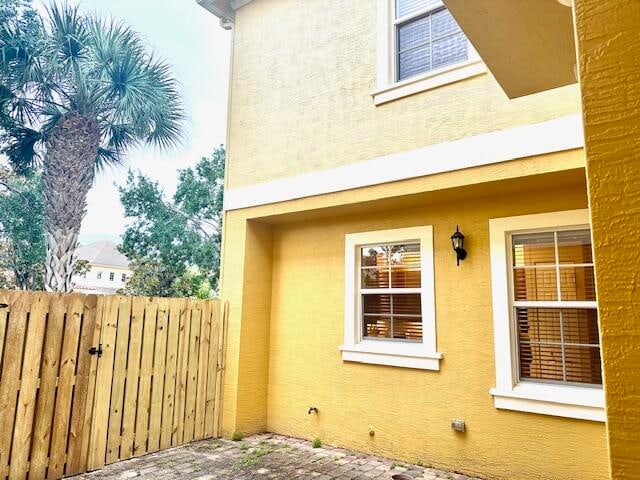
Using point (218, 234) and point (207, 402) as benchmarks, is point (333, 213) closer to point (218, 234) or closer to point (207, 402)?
point (207, 402)

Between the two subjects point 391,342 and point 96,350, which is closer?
point 96,350

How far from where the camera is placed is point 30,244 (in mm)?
12625

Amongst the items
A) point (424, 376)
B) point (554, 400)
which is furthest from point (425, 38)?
point (554, 400)

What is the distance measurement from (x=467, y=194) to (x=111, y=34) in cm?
852

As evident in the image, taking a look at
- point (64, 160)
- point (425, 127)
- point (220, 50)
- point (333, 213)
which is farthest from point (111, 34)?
point (220, 50)

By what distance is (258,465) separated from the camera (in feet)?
16.1

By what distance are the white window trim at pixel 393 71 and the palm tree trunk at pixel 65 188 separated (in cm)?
748

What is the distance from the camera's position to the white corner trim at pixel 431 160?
4133mm

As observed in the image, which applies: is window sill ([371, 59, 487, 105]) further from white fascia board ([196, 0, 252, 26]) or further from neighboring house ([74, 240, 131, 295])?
neighboring house ([74, 240, 131, 295])

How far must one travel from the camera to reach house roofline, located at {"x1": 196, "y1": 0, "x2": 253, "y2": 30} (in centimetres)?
709

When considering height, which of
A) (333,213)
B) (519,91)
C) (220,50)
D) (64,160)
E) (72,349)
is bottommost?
(72,349)

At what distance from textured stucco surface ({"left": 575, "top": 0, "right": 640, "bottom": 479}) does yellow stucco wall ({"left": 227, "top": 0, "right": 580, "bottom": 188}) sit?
145 inches

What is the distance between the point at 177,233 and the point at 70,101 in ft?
20.1

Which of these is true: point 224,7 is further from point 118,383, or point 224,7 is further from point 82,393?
point 82,393
